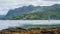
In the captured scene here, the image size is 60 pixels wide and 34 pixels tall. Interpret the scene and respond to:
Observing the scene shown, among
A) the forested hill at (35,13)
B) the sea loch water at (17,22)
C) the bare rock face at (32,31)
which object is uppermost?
the forested hill at (35,13)

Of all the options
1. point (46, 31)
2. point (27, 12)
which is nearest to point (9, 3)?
point (27, 12)

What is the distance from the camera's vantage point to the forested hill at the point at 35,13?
3.47 metres

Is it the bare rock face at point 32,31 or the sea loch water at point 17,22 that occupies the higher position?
the sea loch water at point 17,22

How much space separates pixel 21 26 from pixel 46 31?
0.61 meters

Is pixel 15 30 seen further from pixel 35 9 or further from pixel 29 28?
pixel 35 9

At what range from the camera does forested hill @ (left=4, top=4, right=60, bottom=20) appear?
3475mm

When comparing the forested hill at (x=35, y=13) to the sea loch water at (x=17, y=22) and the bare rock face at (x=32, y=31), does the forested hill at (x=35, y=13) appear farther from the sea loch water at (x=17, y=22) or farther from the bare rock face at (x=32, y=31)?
the bare rock face at (x=32, y=31)

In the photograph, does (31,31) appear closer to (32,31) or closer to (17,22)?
(32,31)

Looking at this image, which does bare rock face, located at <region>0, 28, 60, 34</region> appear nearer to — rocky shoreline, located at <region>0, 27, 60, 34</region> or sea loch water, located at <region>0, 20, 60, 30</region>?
rocky shoreline, located at <region>0, 27, 60, 34</region>

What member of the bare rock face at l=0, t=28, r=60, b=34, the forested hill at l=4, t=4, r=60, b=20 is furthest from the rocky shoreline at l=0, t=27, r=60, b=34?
the forested hill at l=4, t=4, r=60, b=20

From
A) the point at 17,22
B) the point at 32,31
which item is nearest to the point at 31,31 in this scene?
the point at 32,31

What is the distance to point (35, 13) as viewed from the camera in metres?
3.52

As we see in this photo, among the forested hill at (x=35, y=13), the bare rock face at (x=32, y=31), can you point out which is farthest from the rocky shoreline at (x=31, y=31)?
the forested hill at (x=35, y=13)

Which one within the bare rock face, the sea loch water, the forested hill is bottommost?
the bare rock face
